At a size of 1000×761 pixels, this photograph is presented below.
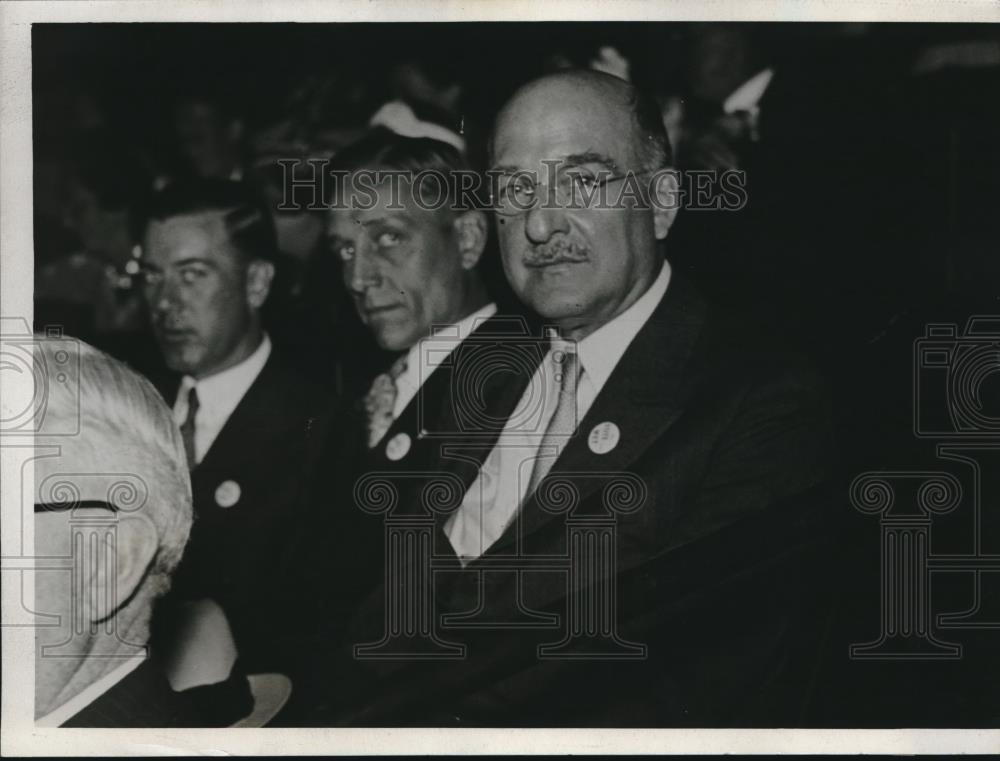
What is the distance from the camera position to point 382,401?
291 centimetres

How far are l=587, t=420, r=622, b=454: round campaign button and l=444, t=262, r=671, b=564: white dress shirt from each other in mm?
58

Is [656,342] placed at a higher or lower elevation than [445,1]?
lower

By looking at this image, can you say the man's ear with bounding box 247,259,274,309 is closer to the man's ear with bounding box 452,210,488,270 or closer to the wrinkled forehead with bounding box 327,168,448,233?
the wrinkled forehead with bounding box 327,168,448,233

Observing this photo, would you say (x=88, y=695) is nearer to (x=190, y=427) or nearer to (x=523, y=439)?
(x=190, y=427)

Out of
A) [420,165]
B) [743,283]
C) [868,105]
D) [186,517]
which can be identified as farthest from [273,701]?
[868,105]

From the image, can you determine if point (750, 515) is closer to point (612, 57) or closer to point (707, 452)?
point (707, 452)

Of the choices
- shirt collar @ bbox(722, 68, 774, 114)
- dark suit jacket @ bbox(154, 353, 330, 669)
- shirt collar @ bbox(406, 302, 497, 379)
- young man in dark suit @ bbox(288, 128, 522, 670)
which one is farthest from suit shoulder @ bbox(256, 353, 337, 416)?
shirt collar @ bbox(722, 68, 774, 114)

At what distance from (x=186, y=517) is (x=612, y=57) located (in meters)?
1.62

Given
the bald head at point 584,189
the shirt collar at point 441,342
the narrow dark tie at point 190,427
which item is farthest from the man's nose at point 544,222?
the narrow dark tie at point 190,427

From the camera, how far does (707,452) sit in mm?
2830

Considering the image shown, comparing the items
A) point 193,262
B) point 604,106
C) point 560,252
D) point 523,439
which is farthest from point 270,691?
point 604,106

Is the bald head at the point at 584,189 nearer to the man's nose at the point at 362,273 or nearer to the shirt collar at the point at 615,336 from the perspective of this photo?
the shirt collar at the point at 615,336

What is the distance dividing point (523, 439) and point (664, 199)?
0.71 metres

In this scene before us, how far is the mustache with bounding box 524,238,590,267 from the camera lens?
112 inches
